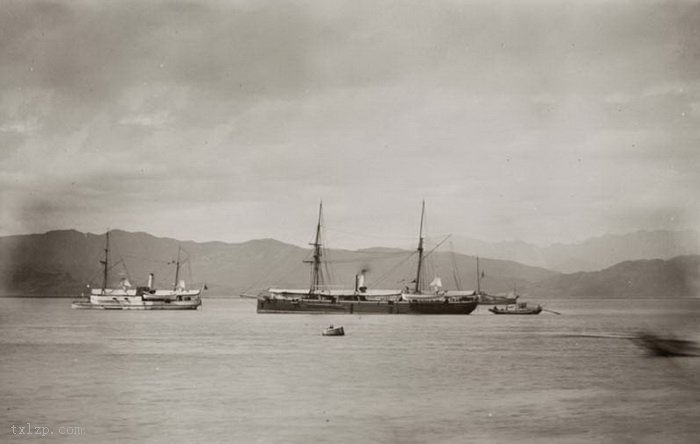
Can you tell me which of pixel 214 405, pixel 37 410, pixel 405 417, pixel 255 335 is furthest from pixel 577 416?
pixel 255 335

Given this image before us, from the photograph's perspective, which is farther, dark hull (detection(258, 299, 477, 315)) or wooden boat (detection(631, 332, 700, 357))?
dark hull (detection(258, 299, 477, 315))

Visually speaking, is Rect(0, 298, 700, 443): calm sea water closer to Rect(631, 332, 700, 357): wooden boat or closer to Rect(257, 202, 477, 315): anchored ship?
Rect(631, 332, 700, 357): wooden boat

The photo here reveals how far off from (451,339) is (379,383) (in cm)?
2525

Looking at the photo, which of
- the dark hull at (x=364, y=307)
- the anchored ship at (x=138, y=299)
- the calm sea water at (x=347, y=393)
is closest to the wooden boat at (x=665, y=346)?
the calm sea water at (x=347, y=393)

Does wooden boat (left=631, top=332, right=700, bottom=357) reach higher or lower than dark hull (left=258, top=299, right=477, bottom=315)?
lower

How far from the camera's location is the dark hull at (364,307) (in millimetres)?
88312

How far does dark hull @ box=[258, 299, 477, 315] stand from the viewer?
88.3 m

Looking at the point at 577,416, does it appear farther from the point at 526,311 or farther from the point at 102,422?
the point at 526,311

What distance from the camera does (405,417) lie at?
21.8 metres

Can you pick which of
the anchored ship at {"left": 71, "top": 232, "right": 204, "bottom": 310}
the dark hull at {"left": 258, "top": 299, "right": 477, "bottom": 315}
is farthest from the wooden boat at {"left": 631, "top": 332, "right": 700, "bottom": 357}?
the anchored ship at {"left": 71, "top": 232, "right": 204, "bottom": 310}

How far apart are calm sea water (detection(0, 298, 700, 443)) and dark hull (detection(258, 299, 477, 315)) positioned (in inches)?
1616

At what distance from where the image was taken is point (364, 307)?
303ft

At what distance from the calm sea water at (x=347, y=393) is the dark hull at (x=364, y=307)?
41039 millimetres

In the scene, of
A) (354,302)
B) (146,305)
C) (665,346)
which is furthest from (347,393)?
(146,305)
